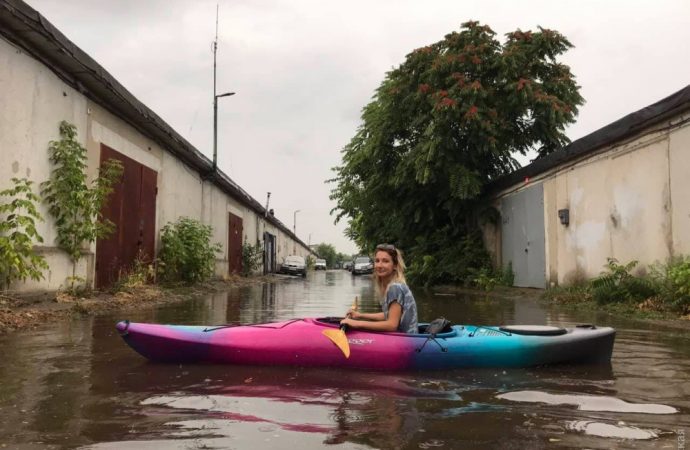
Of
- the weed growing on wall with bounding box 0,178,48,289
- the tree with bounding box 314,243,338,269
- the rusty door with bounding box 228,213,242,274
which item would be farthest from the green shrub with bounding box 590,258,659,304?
the tree with bounding box 314,243,338,269

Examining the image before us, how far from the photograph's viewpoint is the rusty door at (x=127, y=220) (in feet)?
37.4

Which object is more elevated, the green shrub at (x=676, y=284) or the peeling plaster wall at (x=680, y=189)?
the peeling plaster wall at (x=680, y=189)

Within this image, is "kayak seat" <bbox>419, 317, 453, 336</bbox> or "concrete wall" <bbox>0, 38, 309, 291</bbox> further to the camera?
"concrete wall" <bbox>0, 38, 309, 291</bbox>

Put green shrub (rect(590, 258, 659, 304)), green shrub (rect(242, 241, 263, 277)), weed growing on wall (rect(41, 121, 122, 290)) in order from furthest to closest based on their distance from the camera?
1. green shrub (rect(242, 241, 263, 277))
2. green shrub (rect(590, 258, 659, 304))
3. weed growing on wall (rect(41, 121, 122, 290))

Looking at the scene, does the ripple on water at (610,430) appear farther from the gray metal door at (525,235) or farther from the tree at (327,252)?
the tree at (327,252)

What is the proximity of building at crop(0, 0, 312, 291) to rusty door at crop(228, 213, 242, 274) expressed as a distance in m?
4.45

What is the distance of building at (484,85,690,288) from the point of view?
9234mm

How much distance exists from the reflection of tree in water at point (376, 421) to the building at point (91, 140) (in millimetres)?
6304

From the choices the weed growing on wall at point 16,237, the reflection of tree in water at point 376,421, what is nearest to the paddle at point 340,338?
the reflection of tree in water at point 376,421

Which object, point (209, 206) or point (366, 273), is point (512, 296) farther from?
point (366, 273)

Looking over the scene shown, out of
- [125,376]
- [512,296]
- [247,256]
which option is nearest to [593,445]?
[125,376]

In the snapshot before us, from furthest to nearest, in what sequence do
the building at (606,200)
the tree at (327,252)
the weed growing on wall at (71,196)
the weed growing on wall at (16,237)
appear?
the tree at (327,252) → the building at (606,200) → the weed growing on wall at (71,196) → the weed growing on wall at (16,237)

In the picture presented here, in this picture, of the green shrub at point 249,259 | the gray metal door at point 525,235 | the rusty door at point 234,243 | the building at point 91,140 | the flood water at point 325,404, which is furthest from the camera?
the green shrub at point 249,259

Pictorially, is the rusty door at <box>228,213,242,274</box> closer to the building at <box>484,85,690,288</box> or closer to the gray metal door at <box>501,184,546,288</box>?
the gray metal door at <box>501,184,546,288</box>
